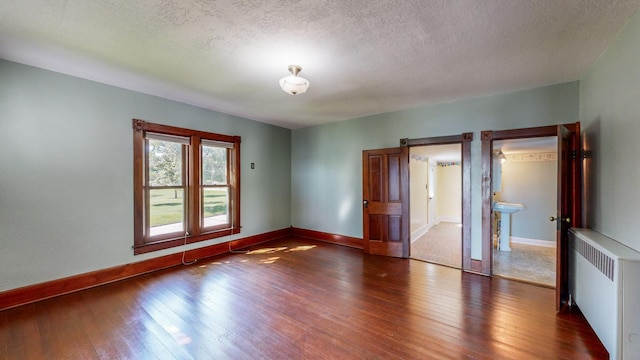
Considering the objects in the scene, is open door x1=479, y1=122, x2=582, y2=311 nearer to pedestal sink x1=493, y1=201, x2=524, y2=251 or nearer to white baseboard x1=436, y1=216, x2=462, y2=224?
pedestal sink x1=493, y1=201, x2=524, y2=251

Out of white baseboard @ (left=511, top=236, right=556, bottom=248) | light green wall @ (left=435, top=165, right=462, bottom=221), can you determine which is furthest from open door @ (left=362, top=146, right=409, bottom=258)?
light green wall @ (left=435, top=165, right=462, bottom=221)

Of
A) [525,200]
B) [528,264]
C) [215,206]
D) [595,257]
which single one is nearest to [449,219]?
[525,200]

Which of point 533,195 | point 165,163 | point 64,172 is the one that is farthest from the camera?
point 533,195

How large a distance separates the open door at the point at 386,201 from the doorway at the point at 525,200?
1692 millimetres

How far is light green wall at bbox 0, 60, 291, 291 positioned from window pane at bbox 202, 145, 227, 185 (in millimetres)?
721

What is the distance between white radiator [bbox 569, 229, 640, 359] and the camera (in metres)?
1.75

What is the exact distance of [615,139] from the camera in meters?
2.13

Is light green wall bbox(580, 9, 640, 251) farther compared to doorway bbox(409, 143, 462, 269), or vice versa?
doorway bbox(409, 143, 462, 269)

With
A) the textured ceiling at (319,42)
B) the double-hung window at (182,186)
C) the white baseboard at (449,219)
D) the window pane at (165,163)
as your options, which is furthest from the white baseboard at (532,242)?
the window pane at (165,163)

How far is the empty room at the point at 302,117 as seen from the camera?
1938 millimetres

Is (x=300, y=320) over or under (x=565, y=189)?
under

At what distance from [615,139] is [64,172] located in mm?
5744

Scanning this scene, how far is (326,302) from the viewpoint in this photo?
9.21 feet

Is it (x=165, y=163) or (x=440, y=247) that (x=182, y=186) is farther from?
(x=440, y=247)
